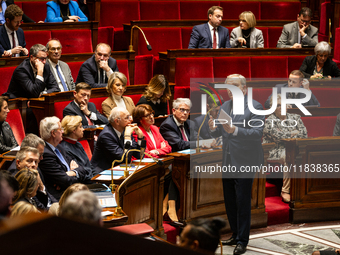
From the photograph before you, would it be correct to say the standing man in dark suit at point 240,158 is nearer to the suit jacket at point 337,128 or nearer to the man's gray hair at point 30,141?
the man's gray hair at point 30,141

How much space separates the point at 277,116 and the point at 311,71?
996 mm

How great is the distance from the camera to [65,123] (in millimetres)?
2625

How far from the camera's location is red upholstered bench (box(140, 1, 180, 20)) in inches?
196

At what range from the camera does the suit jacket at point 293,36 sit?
456 cm

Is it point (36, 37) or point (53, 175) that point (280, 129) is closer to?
point (53, 175)

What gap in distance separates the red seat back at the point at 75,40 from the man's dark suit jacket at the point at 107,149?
6.03ft

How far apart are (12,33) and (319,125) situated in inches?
100

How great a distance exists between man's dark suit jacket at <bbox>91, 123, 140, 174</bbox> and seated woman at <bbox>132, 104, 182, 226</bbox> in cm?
21

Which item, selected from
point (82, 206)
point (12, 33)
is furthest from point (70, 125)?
point (12, 33)

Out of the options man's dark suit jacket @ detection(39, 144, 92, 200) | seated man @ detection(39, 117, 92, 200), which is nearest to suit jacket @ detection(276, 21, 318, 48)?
seated man @ detection(39, 117, 92, 200)

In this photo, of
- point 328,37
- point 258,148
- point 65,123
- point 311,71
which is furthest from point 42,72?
point 328,37

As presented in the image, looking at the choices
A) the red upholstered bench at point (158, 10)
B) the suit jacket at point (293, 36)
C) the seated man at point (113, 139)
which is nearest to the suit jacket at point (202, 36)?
the suit jacket at point (293, 36)

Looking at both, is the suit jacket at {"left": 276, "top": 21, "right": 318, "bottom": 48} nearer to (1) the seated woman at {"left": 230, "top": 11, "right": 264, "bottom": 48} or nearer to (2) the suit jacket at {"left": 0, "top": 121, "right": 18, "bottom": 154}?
(1) the seated woman at {"left": 230, "top": 11, "right": 264, "bottom": 48}

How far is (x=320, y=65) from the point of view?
4145mm
